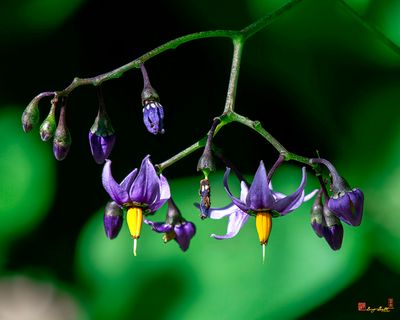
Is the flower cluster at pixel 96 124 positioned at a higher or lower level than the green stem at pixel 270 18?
lower

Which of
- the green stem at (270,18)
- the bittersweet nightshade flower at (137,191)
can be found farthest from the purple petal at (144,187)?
the green stem at (270,18)

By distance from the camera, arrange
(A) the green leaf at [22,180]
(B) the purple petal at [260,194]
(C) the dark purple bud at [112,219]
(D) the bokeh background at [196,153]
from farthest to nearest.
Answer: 1. (A) the green leaf at [22,180]
2. (D) the bokeh background at [196,153]
3. (C) the dark purple bud at [112,219]
4. (B) the purple petal at [260,194]

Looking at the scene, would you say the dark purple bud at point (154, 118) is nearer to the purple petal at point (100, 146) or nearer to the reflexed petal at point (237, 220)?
the purple petal at point (100, 146)

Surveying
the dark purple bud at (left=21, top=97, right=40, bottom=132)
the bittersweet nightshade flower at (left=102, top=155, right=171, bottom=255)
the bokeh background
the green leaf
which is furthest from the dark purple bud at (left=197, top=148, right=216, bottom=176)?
the green leaf

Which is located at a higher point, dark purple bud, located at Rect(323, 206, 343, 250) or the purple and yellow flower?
the purple and yellow flower

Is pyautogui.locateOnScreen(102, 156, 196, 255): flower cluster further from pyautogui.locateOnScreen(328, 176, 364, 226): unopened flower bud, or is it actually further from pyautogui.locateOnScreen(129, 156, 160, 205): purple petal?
pyautogui.locateOnScreen(328, 176, 364, 226): unopened flower bud

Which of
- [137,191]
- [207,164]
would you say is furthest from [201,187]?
[137,191]

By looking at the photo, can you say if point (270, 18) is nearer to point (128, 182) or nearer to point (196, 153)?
point (128, 182)
